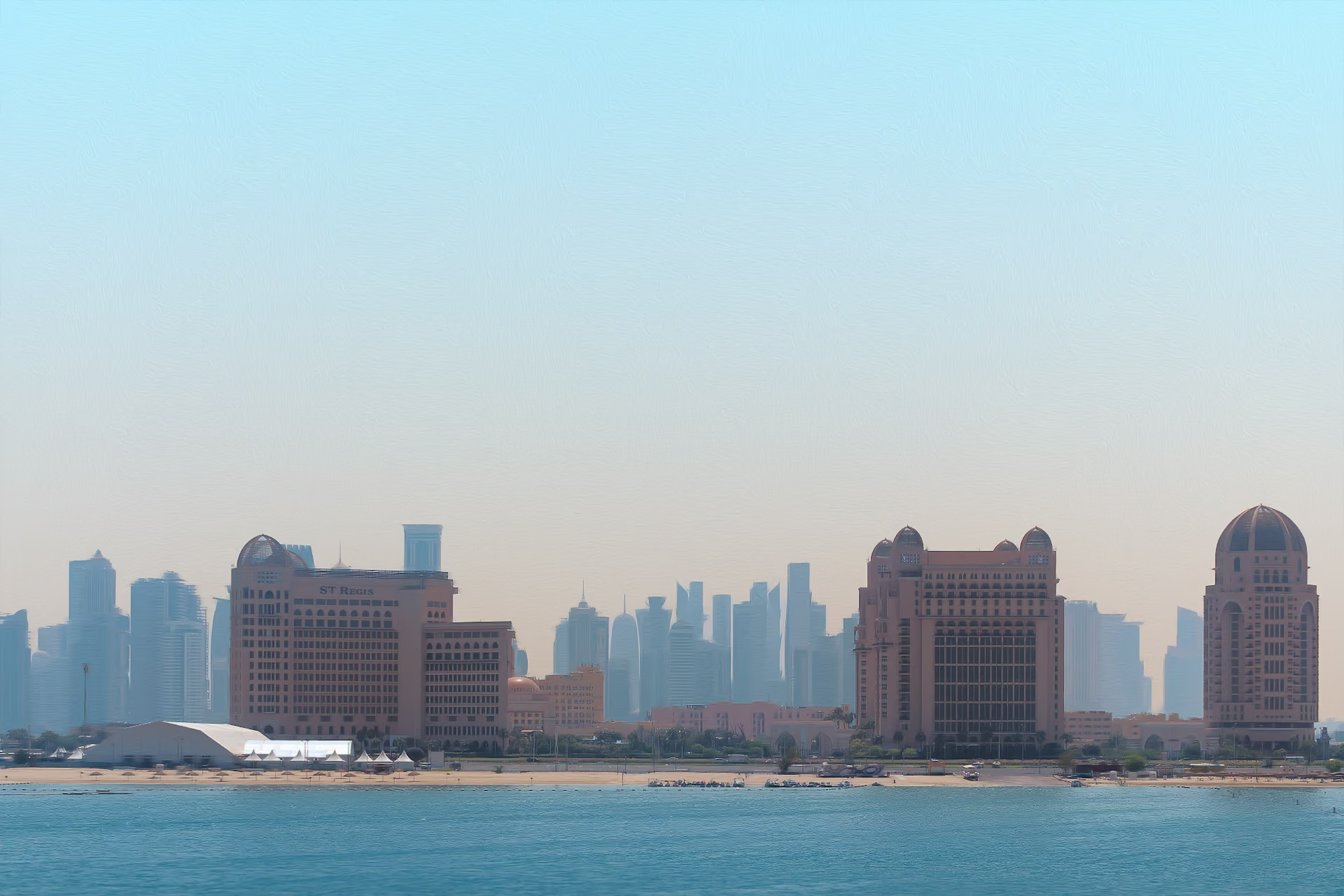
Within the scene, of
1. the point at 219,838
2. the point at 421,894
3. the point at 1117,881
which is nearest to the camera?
the point at 421,894

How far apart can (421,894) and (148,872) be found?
2954cm

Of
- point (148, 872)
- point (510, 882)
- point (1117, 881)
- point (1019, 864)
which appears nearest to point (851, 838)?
point (1019, 864)

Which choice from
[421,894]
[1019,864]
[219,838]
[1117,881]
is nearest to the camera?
[421,894]

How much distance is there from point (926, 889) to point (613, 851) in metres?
36.0

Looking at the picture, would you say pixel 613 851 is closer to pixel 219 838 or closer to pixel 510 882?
pixel 510 882

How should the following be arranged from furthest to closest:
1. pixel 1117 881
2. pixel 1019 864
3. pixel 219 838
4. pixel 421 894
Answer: pixel 219 838, pixel 1019 864, pixel 1117 881, pixel 421 894

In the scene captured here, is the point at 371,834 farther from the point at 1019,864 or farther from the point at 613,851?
the point at 1019,864

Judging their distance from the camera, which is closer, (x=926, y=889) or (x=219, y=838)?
(x=926, y=889)

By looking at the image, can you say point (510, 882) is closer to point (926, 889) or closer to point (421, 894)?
point (421, 894)

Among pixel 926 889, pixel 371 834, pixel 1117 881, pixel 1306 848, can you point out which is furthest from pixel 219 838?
pixel 1306 848

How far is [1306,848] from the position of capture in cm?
19412

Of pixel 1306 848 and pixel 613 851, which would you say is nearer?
pixel 613 851

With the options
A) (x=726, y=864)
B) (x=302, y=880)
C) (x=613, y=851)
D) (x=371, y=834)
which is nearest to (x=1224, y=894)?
(x=726, y=864)

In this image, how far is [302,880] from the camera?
154250mm
